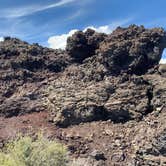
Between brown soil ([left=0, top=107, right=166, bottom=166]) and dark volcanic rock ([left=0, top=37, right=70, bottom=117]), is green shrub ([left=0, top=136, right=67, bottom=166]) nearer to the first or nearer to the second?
brown soil ([left=0, top=107, right=166, bottom=166])

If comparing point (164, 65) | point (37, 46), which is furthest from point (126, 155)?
point (37, 46)

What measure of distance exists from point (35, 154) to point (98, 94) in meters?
19.8

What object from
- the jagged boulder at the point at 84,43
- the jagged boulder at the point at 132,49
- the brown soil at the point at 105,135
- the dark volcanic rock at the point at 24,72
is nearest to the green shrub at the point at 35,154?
the brown soil at the point at 105,135

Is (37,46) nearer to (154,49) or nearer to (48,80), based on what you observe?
(48,80)

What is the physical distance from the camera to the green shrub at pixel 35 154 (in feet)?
149

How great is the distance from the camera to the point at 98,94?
63.8m

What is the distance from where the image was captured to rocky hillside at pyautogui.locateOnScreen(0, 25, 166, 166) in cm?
5659

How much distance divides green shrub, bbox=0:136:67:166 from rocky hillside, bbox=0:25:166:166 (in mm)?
6990

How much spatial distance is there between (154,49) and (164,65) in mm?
2860

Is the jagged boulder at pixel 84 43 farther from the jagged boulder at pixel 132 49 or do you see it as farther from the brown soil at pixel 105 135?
the brown soil at pixel 105 135

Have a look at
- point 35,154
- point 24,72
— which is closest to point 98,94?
point 24,72

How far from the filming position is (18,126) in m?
65.0

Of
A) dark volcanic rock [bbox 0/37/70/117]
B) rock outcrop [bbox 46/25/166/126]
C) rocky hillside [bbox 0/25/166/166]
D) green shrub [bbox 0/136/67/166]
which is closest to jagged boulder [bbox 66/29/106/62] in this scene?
rocky hillside [bbox 0/25/166/166]

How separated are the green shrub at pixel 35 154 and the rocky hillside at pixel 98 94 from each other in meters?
6.99
